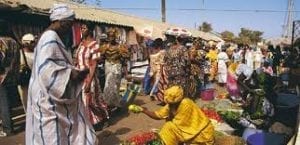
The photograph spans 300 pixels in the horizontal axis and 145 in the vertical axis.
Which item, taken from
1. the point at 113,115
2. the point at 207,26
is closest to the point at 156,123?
the point at 113,115

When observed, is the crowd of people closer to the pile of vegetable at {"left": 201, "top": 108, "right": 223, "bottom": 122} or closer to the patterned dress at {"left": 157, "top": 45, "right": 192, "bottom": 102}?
the patterned dress at {"left": 157, "top": 45, "right": 192, "bottom": 102}

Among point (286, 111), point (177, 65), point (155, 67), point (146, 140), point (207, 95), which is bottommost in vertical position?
point (207, 95)

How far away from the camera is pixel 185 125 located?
5574mm

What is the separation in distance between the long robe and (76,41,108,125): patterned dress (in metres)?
2.58

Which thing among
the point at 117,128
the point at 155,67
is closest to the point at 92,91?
the point at 117,128

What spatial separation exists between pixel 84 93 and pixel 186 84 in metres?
2.16

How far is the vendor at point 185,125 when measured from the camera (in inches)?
217

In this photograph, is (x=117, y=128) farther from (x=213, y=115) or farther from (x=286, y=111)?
(x=286, y=111)

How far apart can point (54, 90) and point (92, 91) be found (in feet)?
11.0

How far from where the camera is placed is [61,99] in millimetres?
4113

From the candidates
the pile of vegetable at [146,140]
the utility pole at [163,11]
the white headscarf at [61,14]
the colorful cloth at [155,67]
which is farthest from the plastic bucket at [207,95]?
the utility pole at [163,11]

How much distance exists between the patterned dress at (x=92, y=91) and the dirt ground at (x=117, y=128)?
313mm

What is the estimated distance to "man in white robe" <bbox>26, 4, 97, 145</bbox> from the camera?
13.3 feet

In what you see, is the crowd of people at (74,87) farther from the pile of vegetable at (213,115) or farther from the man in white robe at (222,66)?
the man in white robe at (222,66)
